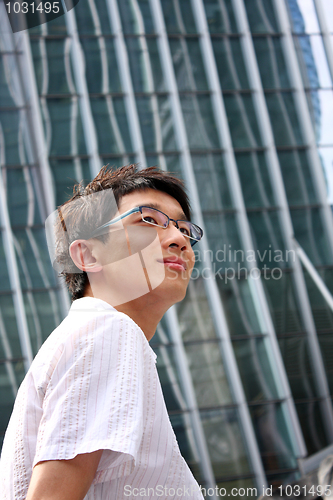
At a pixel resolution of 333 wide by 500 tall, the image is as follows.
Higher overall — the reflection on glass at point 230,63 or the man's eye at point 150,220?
the reflection on glass at point 230,63

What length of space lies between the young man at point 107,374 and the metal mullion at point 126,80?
27.9 feet

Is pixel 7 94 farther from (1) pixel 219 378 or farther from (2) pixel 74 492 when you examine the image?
(2) pixel 74 492

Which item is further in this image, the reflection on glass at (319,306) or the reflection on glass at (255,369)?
the reflection on glass at (319,306)

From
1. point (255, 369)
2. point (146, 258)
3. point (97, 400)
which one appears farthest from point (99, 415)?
point (255, 369)

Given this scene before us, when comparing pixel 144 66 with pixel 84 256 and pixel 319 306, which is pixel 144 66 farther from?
pixel 84 256

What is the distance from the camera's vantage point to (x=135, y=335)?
0.66 metres

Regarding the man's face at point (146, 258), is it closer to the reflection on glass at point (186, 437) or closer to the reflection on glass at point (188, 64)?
the reflection on glass at point (186, 437)

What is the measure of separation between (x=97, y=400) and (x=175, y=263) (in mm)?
422

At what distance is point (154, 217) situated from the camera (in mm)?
973

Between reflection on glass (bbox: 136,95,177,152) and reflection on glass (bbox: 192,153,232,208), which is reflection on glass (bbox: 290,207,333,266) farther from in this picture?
reflection on glass (bbox: 136,95,177,152)

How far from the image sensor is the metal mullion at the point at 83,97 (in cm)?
Result: 926

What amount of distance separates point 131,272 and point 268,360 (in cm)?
849

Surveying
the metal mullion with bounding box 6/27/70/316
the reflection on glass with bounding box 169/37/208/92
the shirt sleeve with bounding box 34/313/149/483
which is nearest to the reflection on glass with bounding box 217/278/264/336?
the metal mullion with bounding box 6/27/70/316

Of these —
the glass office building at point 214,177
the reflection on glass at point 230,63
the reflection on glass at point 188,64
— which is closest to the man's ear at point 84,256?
the glass office building at point 214,177
